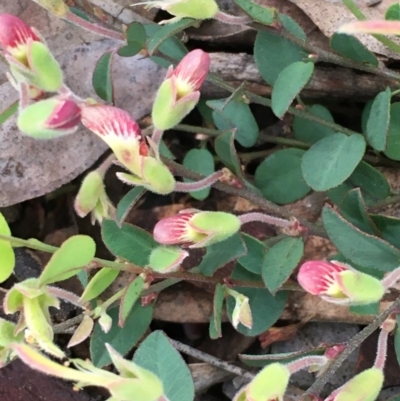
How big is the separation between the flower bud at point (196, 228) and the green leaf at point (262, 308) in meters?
0.36

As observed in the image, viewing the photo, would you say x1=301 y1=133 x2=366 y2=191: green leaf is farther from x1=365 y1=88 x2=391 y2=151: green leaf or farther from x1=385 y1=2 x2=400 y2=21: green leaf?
x1=385 y1=2 x2=400 y2=21: green leaf

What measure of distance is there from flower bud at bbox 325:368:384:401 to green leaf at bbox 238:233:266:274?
39 centimetres

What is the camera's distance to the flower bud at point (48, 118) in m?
0.90

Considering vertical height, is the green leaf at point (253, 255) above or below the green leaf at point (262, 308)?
above

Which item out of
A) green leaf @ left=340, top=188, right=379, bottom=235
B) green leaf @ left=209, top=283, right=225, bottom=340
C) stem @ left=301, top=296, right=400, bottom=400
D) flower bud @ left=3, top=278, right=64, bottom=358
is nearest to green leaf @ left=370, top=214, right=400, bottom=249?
green leaf @ left=340, top=188, right=379, bottom=235

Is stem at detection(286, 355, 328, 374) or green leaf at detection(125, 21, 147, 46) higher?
green leaf at detection(125, 21, 147, 46)

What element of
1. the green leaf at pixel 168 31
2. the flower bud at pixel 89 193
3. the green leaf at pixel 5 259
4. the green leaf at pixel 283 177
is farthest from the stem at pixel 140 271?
the green leaf at pixel 168 31

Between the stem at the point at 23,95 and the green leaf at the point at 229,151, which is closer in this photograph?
the stem at the point at 23,95

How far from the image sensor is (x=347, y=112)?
1.62 m

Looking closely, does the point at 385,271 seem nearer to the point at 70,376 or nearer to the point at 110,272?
the point at 110,272

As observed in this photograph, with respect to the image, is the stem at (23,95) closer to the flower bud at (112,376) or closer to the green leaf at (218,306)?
the flower bud at (112,376)

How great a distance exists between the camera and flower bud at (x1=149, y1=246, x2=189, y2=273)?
3.51 feet

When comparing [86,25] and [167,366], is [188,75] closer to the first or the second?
[86,25]

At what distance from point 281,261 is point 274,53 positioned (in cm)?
46
